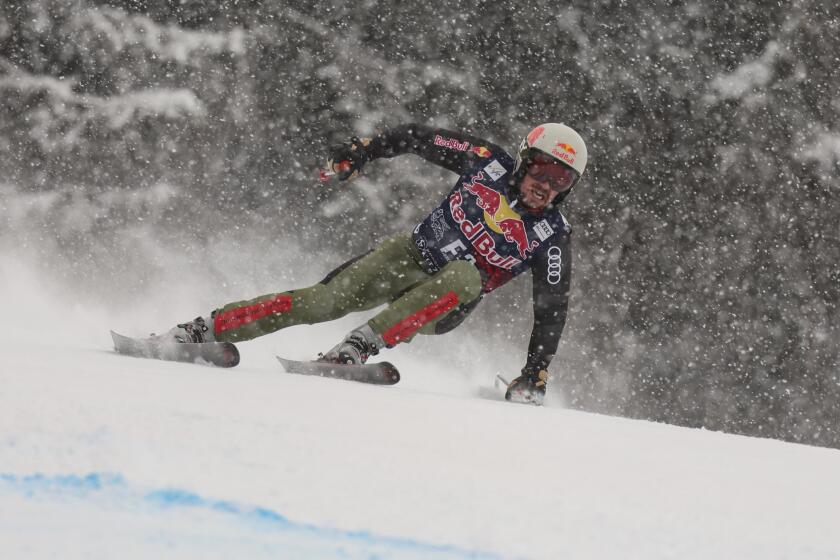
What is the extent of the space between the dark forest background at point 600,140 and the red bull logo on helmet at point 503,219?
139 inches

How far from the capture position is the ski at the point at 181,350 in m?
3.29

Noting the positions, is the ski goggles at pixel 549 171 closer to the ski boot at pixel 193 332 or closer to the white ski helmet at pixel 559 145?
the white ski helmet at pixel 559 145

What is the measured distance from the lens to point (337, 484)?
5.52 ft

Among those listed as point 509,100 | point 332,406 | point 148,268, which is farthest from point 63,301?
point 332,406

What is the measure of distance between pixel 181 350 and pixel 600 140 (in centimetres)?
510

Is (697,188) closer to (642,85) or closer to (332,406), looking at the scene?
(642,85)

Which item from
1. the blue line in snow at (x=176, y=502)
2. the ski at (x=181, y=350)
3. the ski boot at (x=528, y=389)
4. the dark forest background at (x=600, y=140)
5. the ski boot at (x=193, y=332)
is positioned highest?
the dark forest background at (x=600, y=140)

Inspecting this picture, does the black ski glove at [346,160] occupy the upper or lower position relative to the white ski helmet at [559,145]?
lower

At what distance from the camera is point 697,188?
7531mm

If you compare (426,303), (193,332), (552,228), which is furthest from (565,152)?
(193,332)

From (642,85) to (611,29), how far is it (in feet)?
1.92

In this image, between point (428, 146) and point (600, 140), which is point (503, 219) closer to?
point (428, 146)

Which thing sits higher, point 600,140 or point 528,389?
point 600,140

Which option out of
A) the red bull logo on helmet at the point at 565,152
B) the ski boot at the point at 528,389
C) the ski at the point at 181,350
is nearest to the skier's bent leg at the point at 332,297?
the ski at the point at 181,350
